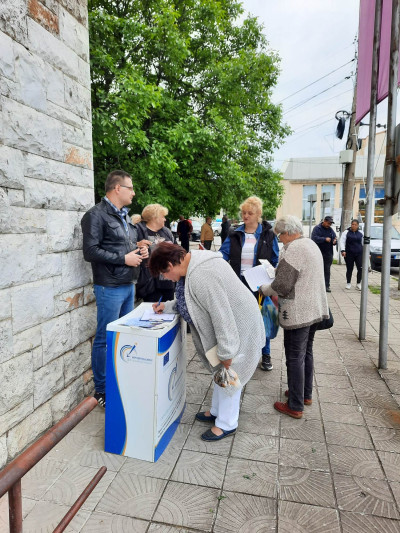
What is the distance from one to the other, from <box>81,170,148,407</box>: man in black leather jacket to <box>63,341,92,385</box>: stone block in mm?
134

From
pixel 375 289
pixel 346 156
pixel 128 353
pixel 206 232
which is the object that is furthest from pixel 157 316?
pixel 346 156

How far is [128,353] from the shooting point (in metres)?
2.57

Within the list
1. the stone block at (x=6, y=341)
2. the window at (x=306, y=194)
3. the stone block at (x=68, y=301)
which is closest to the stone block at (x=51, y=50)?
the stone block at (x=68, y=301)

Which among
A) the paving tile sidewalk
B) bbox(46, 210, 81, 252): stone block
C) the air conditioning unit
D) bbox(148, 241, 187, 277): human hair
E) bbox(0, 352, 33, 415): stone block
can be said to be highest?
the air conditioning unit

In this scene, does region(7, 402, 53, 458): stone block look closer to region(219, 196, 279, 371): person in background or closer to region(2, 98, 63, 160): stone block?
region(2, 98, 63, 160): stone block

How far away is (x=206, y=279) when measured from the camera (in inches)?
97.7

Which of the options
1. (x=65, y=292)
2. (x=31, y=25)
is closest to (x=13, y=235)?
(x=65, y=292)

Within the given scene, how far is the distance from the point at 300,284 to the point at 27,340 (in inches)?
84.9

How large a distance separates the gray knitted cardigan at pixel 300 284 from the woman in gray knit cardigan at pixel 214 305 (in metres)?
0.42

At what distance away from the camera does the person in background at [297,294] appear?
3.02 meters

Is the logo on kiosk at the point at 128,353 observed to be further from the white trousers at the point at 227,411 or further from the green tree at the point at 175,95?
the green tree at the point at 175,95

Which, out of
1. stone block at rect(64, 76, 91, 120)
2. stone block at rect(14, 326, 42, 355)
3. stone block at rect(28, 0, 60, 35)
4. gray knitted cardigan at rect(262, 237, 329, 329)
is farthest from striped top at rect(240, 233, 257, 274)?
stone block at rect(28, 0, 60, 35)

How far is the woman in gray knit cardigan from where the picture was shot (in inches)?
97.9

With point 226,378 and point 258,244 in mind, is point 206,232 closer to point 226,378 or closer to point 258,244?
point 258,244
